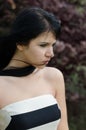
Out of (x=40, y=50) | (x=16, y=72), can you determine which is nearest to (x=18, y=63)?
(x=16, y=72)

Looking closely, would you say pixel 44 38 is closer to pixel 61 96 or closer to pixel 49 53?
pixel 49 53

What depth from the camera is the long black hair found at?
11.7ft

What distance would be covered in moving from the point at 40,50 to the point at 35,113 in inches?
14.6

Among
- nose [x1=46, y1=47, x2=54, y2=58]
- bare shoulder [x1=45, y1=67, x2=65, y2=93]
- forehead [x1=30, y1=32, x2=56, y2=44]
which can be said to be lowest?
bare shoulder [x1=45, y1=67, x2=65, y2=93]

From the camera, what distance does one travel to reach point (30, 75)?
12.0 feet

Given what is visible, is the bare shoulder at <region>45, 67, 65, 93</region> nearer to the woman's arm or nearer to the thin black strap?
the woman's arm

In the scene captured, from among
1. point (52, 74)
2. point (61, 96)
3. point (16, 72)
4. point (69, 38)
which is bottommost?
point (69, 38)

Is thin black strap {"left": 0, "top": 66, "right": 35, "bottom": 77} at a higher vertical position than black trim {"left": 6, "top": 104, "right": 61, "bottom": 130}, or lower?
higher

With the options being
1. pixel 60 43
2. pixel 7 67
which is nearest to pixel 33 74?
pixel 7 67

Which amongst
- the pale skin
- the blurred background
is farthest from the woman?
the blurred background

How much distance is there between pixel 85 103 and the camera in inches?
254

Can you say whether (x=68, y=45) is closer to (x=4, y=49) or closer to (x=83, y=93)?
(x=83, y=93)

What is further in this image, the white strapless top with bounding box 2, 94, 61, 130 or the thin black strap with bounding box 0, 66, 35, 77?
the thin black strap with bounding box 0, 66, 35, 77

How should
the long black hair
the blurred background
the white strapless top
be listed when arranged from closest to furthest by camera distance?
1. the white strapless top
2. the long black hair
3. the blurred background
